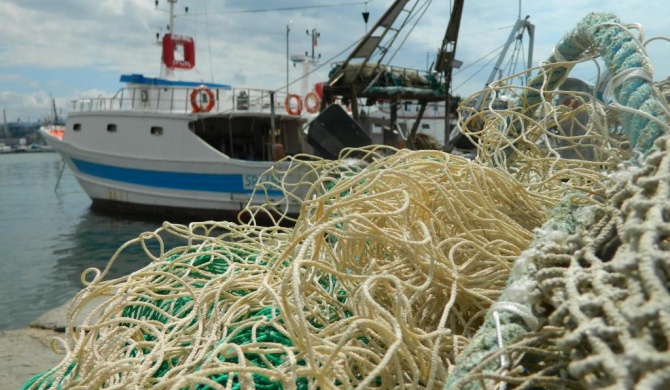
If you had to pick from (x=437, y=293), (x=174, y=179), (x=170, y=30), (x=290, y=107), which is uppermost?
(x=170, y=30)

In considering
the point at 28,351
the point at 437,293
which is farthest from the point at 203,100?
the point at 437,293

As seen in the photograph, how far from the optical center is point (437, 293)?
131 cm

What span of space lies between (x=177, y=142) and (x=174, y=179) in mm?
815

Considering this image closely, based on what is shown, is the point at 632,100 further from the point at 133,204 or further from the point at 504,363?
the point at 133,204

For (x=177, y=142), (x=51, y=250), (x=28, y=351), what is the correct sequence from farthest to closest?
(x=177, y=142) → (x=51, y=250) → (x=28, y=351)

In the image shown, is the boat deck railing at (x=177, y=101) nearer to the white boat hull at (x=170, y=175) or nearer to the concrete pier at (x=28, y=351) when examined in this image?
the white boat hull at (x=170, y=175)

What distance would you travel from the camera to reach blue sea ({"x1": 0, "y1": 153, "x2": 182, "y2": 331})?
23.3 ft

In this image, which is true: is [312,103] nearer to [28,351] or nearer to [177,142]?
[177,142]

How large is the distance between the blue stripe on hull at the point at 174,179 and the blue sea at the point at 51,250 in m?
0.92

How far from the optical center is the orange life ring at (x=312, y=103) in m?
13.1

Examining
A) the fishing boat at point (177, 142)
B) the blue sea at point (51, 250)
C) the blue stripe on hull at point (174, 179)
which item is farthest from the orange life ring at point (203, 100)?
the blue sea at point (51, 250)

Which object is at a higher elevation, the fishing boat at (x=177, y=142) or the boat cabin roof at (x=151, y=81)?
the boat cabin roof at (x=151, y=81)

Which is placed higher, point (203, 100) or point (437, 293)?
point (203, 100)

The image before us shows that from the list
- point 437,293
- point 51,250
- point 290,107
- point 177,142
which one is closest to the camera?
point 437,293
